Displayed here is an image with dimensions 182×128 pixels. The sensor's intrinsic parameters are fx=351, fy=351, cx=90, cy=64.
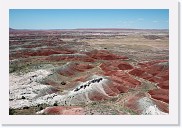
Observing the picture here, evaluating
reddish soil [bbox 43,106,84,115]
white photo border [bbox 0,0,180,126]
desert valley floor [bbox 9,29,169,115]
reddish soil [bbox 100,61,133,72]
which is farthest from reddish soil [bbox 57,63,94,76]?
white photo border [bbox 0,0,180,126]

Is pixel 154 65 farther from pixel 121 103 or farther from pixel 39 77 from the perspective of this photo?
pixel 39 77

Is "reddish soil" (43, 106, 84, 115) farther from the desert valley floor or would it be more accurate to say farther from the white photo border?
the white photo border

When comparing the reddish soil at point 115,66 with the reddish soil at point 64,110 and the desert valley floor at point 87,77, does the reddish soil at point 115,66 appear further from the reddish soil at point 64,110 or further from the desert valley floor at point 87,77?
the reddish soil at point 64,110

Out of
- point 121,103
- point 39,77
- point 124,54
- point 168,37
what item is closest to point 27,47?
point 39,77

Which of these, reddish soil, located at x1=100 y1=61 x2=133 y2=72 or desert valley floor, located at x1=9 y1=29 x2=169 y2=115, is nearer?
desert valley floor, located at x1=9 y1=29 x2=169 y2=115
